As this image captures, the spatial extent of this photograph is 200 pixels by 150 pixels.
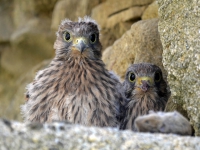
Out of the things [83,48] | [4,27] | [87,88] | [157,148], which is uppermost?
[4,27]

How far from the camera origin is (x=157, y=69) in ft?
14.3

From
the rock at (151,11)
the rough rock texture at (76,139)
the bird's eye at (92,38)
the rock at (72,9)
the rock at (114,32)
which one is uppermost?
the rock at (72,9)

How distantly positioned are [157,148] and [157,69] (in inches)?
76.4

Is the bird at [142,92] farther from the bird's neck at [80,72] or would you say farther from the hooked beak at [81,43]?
the hooked beak at [81,43]

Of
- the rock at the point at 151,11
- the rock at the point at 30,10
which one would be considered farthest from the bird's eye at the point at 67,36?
the rock at the point at 30,10

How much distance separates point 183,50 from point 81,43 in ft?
Answer: 3.58

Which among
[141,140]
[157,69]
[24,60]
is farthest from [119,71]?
[24,60]

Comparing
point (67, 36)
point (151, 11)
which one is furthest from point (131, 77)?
point (151, 11)

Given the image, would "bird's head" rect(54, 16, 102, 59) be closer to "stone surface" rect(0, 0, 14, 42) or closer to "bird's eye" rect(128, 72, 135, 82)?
"bird's eye" rect(128, 72, 135, 82)

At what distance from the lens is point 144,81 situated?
4.24m

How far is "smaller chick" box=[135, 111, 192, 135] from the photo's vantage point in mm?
2729

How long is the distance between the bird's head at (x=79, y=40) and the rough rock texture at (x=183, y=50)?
84 cm

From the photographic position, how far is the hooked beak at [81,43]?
3.97m

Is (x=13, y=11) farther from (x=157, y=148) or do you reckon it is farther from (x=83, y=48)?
(x=157, y=148)
